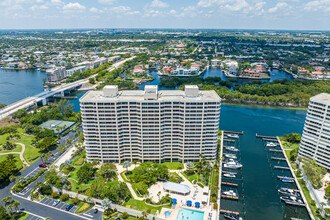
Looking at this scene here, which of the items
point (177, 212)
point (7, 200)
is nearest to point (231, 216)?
point (177, 212)

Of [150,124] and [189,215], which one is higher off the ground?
[150,124]

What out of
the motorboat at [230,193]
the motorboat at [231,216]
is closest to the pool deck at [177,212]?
the motorboat at [231,216]

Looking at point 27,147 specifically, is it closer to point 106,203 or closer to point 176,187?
point 106,203

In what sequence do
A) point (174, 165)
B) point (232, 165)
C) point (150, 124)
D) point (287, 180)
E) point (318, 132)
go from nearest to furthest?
point (318, 132)
point (150, 124)
point (287, 180)
point (174, 165)
point (232, 165)

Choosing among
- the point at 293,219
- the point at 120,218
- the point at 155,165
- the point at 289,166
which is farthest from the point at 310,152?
the point at 120,218

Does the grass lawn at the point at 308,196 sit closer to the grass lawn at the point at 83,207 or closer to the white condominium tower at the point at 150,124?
the white condominium tower at the point at 150,124

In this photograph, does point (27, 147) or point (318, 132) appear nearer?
point (318, 132)

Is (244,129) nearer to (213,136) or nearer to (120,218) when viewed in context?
(213,136)
